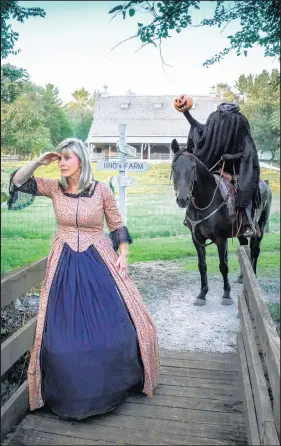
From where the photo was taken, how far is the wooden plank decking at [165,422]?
85.2 inches

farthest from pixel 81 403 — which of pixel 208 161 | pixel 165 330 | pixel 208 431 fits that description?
pixel 208 161

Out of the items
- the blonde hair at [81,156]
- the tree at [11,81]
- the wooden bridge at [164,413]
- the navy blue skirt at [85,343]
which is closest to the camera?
the wooden bridge at [164,413]

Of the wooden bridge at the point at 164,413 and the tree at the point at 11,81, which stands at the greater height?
the tree at the point at 11,81

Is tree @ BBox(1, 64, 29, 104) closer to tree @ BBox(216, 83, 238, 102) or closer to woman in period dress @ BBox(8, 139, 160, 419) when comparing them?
woman in period dress @ BBox(8, 139, 160, 419)

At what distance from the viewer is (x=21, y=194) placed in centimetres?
259

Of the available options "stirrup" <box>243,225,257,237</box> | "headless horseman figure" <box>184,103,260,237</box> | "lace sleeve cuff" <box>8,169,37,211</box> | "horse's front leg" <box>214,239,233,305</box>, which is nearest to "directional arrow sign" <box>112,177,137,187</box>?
"headless horseman figure" <box>184,103,260,237</box>

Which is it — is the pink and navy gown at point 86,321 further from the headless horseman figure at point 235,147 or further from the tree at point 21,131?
the headless horseman figure at point 235,147

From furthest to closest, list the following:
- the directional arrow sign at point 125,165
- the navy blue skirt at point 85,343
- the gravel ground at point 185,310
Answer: the directional arrow sign at point 125,165
the gravel ground at point 185,310
the navy blue skirt at point 85,343

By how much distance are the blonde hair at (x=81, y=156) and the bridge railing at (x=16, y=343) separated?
546 millimetres

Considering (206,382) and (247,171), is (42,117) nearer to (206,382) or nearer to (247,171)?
(247,171)

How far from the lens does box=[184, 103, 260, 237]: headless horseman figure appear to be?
441 cm

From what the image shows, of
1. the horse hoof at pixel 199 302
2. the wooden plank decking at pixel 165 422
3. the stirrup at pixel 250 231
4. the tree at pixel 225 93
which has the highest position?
the tree at pixel 225 93

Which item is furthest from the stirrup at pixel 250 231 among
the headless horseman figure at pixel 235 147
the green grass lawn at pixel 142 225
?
the green grass lawn at pixel 142 225

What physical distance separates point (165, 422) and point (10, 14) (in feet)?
10.1
